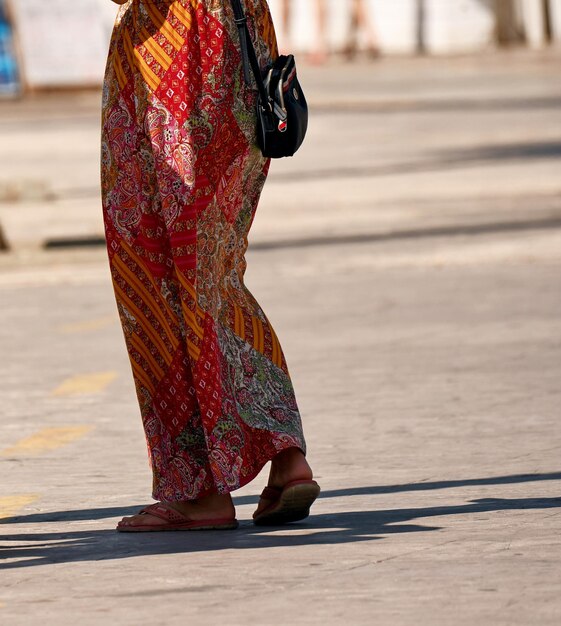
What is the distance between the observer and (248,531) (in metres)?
5.20

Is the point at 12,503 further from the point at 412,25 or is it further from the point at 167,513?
the point at 412,25

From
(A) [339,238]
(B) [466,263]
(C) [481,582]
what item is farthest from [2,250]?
(C) [481,582]

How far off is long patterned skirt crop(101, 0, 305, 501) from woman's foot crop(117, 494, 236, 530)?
0.17 feet

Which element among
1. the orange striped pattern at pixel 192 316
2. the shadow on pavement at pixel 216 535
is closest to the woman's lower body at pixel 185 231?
the orange striped pattern at pixel 192 316

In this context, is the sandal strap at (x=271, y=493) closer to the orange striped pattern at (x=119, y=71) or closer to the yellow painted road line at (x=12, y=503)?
the yellow painted road line at (x=12, y=503)

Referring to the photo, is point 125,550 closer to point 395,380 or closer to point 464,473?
point 464,473

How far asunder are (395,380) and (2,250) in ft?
20.4

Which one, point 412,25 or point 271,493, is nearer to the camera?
point 271,493

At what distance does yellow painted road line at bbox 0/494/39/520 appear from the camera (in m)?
5.50

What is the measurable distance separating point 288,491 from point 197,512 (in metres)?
0.25

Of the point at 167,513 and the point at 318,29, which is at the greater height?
the point at 167,513

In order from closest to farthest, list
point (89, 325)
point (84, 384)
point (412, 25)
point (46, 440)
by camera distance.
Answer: point (46, 440) → point (84, 384) → point (89, 325) → point (412, 25)

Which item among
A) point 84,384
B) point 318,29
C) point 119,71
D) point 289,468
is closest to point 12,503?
point 289,468

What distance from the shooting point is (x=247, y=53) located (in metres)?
5.11
